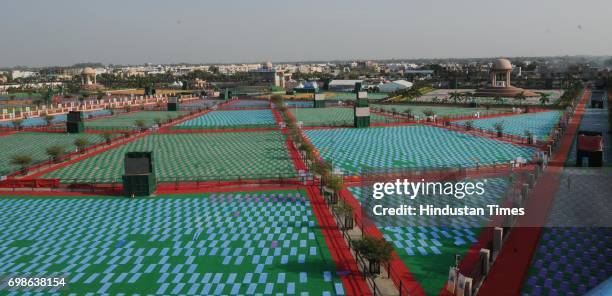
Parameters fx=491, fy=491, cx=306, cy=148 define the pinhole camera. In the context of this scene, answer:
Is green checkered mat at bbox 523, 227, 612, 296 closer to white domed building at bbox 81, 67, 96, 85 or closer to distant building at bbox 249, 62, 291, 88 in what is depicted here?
distant building at bbox 249, 62, 291, 88

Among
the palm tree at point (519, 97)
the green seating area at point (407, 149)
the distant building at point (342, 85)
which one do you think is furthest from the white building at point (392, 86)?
the green seating area at point (407, 149)

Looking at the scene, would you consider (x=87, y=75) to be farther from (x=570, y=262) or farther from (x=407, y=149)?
(x=570, y=262)

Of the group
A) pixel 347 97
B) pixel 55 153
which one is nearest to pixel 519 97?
pixel 347 97

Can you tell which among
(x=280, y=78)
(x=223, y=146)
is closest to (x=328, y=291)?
(x=223, y=146)

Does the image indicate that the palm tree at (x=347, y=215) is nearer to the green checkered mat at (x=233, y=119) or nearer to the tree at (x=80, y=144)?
the tree at (x=80, y=144)

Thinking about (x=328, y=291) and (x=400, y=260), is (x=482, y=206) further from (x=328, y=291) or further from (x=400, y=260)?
(x=328, y=291)
